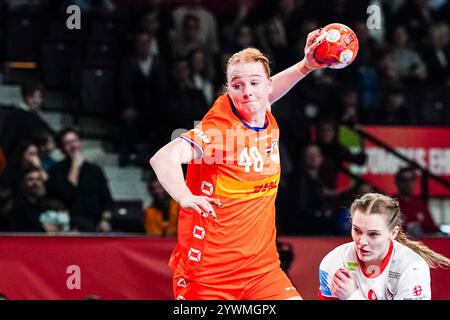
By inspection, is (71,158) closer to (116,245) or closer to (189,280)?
(116,245)

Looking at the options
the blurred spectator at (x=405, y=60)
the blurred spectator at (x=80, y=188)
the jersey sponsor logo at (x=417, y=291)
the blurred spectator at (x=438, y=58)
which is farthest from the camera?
the blurred spectator at (x=438, y=58)

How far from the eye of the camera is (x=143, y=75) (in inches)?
429

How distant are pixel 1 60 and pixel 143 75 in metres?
1.75

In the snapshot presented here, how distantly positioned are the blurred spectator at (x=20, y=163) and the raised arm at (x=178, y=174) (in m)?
4.06

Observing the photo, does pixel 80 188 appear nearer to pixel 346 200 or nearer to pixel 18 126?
pixel 18 126

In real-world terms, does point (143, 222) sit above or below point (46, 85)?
below

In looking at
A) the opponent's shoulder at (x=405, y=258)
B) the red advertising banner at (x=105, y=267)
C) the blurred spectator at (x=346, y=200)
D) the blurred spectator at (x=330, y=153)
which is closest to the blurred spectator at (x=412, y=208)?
the blurred spectator at (x=346, y=200)

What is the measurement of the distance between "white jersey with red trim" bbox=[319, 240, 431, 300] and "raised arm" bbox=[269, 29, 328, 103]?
1.13 meters

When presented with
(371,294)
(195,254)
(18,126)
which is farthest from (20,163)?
(371,294)

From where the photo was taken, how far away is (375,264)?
541 centimetres

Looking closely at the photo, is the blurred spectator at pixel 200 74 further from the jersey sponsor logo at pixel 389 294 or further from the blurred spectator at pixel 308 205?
the jersey sponsor logo at pixel 389 294

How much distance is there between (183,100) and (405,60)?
10.9ft

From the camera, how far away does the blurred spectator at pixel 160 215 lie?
9133mm

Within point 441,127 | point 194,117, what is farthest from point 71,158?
point 441,127
